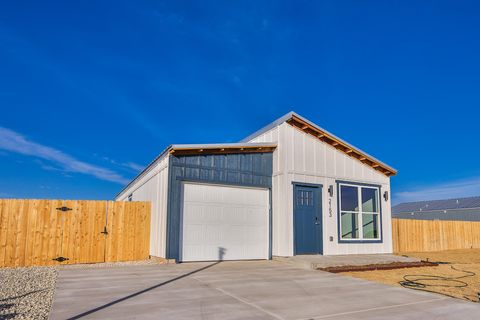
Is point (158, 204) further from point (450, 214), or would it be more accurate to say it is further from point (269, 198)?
point (450, 214)

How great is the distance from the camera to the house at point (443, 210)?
36.6 meters

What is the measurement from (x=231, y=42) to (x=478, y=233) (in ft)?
60.7

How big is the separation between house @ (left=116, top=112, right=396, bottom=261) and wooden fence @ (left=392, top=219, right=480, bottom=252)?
11.1 feet

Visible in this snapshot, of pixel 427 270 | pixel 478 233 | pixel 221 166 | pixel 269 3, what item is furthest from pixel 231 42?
pixel 478 233

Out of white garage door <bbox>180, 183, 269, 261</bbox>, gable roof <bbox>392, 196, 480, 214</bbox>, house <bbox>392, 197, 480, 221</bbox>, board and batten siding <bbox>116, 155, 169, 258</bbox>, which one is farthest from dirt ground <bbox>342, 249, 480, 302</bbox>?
gable roof <bbox>392, 196, 480, 214</bbox>

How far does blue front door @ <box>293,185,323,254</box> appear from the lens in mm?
11523

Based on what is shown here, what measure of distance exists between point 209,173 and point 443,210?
123 ft

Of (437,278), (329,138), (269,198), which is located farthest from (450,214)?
(437,278)

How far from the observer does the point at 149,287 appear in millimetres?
6438

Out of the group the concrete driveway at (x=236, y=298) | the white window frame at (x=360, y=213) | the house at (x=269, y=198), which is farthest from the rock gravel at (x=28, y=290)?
the white window frame at (x=360, y=213)

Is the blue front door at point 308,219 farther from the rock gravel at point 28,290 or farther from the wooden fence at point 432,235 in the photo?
the wooden fence at point 432,235

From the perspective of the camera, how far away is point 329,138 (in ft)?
42.3

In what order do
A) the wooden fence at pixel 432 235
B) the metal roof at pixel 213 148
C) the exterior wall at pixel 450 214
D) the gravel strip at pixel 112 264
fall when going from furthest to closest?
the exterior wall at pixel 450 214
the wooden fence at pixel 432 235
the metal roof at pixel 213 148
the gravel strip at pixel 112 264

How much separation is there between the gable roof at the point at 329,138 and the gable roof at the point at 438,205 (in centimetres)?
2945
